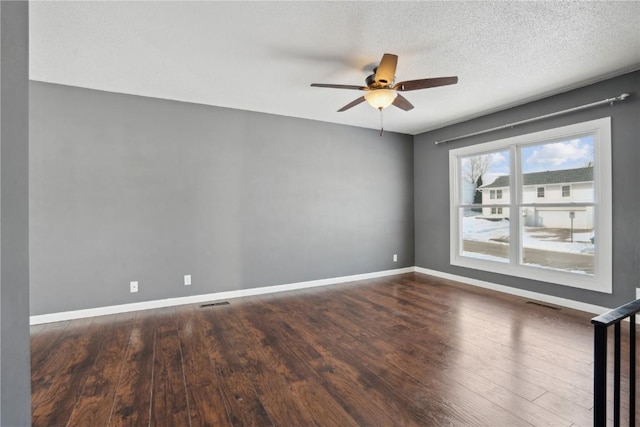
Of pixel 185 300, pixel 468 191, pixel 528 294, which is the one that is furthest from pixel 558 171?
pixel 185 300

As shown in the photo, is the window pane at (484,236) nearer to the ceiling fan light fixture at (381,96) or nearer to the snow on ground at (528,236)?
the snow on ground at (528,236)

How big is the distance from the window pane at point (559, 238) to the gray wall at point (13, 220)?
4865 millimetres

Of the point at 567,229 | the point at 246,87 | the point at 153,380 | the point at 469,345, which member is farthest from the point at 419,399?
the point at 246,87

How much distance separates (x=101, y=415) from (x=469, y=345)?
2.78 metres

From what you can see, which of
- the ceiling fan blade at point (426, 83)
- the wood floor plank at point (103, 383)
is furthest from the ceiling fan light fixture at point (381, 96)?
the wood floor plank at point (103, 383)

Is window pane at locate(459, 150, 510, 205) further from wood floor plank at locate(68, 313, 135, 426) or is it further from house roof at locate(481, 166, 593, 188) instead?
wood floor plank at locate(68, 313, 135, 426)

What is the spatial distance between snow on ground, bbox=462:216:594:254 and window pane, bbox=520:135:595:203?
17.4 inches

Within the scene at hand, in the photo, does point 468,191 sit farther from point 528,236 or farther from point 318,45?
point 318,45

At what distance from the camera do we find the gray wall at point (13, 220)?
91 centimetres

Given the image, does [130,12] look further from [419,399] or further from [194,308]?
[419,399]

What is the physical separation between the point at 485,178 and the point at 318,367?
402 centimetres

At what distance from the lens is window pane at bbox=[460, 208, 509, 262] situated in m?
4.45

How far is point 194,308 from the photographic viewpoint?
12.0 feet

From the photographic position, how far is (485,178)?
15.5ft
